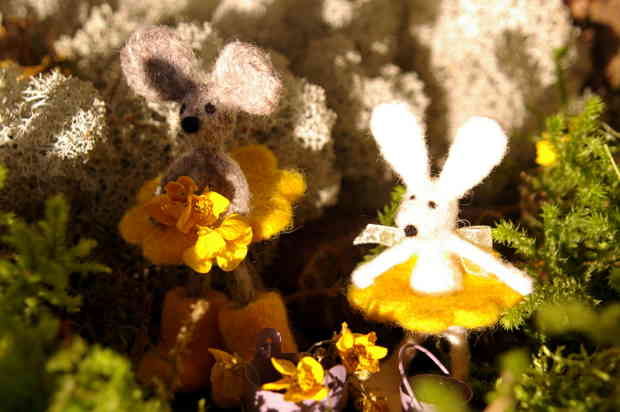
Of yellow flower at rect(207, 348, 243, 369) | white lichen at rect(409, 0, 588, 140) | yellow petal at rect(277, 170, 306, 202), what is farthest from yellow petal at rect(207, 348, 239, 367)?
white lichen at rect(409, 0, 588, 140)

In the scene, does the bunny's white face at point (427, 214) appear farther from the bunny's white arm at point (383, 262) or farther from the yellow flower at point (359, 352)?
the yellow flower at point (359, 352)

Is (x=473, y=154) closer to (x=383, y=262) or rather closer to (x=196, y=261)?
(x=383, y=262)

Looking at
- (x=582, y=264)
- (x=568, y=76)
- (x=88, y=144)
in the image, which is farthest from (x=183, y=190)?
(x=568, y=76)

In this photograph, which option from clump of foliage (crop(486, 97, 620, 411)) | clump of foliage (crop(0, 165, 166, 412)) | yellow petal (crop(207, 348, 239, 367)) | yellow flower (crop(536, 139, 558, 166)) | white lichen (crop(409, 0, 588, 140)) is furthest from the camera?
white lichen (crop(409, 0, 588, 140))

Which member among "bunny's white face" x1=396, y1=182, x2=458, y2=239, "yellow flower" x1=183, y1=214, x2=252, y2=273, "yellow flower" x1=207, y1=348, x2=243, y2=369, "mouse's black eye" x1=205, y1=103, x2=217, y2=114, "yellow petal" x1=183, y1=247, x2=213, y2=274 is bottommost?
"yellow flower" x1=207, y1=348, x2=243, y2=369

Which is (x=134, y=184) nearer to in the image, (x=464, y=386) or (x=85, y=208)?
(x=85, y=208)

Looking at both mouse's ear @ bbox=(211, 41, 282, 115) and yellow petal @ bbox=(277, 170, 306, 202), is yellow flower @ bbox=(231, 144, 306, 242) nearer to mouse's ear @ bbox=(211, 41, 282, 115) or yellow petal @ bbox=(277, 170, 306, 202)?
yellow petal @ bbox=(277, 170, 306, 202)

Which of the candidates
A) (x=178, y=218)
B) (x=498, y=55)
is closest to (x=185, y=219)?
(x=178, y=218)
